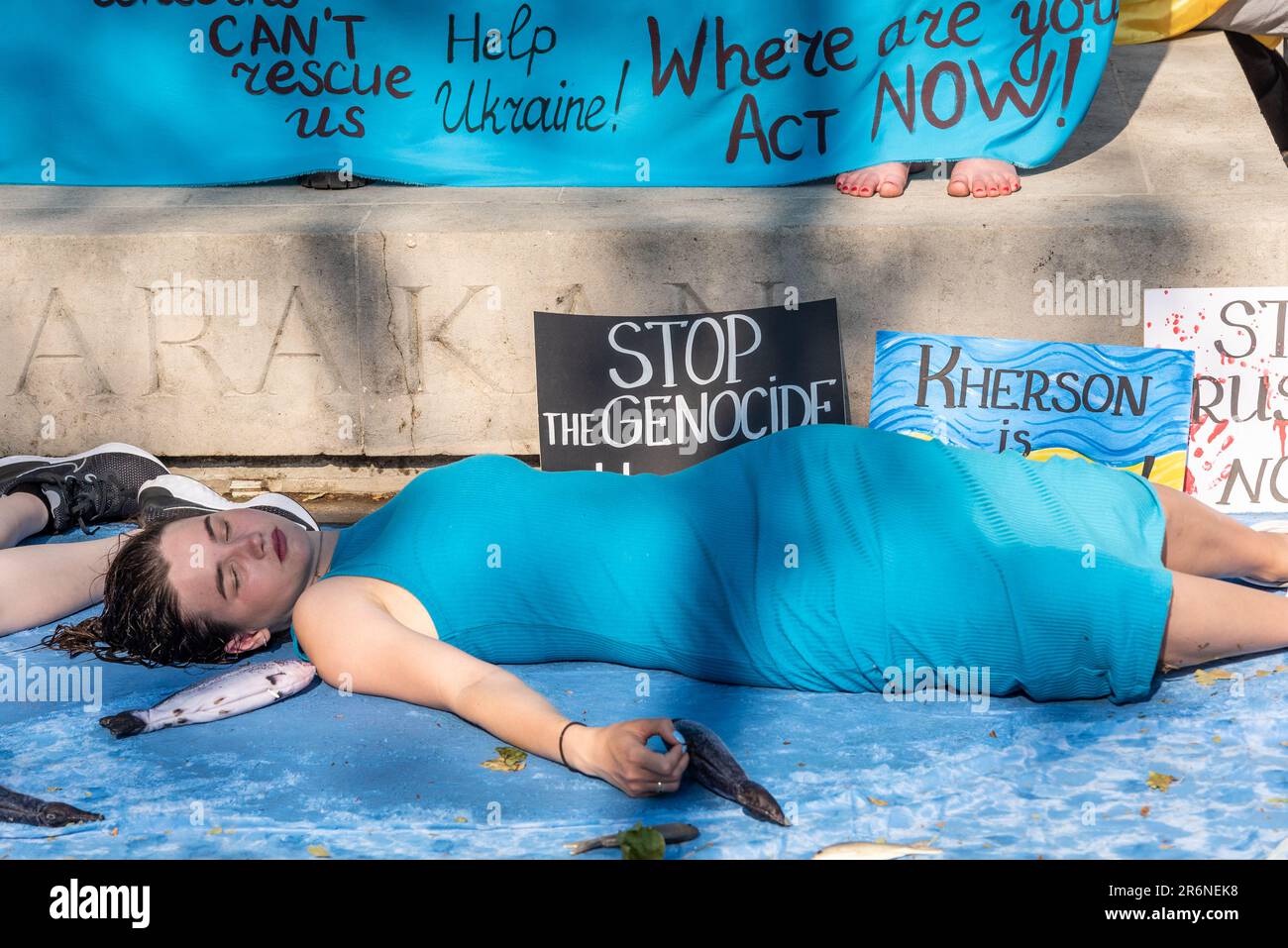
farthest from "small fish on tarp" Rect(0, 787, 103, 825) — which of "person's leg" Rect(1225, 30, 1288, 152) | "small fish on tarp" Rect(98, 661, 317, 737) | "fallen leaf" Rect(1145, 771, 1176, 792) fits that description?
"person's leg" Rect(1225, 30, 1288, 152)

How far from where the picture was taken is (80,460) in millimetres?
3898

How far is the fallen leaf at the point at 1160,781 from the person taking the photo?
2574mm

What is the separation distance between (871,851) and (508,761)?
743mm

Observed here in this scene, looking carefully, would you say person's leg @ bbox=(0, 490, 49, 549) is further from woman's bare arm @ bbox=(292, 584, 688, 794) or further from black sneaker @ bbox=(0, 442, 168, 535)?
woman's bare arm @ bbox=(292, 584, 688, 794)

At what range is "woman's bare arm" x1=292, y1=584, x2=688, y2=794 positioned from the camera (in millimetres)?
2502

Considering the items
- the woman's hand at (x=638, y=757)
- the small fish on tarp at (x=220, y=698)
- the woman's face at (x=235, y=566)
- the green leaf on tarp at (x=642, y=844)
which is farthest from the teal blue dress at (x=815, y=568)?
the green leaf on tarp at (x=642, y=844)

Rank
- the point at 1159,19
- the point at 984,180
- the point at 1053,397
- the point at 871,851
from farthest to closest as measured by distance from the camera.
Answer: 1. the point at 1159,19
2. the point at 984,180
3. the point at 1053,397
4. the point at 871,851

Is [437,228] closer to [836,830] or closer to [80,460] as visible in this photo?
[80,460]

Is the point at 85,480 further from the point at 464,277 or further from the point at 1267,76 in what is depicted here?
the point at 1267,76

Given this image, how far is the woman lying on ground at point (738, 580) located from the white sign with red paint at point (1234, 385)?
26.4 inches

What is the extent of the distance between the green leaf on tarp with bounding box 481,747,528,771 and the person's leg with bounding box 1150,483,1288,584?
143 cm

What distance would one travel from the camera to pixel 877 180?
3.98 meters

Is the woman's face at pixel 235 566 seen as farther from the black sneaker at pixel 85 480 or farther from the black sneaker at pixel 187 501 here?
the black sneaker at pixel 85 480

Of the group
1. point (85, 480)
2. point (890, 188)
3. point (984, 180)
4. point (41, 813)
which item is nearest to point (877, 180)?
point (890, 188)
